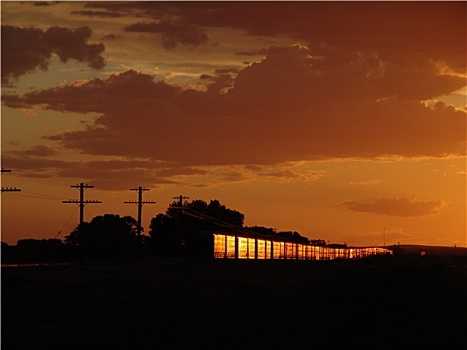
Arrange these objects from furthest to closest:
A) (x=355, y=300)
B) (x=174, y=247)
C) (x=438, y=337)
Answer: (x=174, y=247) → (x=355, y=300) → (x=438, y=337)

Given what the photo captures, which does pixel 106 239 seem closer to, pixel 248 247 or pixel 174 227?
pixel 174 227

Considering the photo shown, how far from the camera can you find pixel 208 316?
4278cm

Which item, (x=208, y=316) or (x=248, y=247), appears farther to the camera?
(x=248, y=247)

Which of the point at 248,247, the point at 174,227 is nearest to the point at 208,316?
the point at 248,247

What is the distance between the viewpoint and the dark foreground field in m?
34.5

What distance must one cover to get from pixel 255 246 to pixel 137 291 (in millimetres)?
95094

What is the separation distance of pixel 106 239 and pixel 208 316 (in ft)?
368

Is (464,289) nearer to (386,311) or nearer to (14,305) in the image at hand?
(386,311)

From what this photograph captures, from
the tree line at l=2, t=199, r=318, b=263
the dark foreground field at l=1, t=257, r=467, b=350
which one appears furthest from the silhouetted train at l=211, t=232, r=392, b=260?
the dark foreground field at l=1, t=257, r=467, b=350

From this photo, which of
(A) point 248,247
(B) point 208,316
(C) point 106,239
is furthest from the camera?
(C) point 106,239

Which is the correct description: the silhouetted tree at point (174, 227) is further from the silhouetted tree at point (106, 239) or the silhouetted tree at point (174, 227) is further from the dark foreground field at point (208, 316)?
the dark foreground field at point (208, 316)

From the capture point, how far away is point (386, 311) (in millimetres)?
50656

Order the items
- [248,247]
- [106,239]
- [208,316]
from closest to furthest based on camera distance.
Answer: [208,316]
[248,247]
[106,239]

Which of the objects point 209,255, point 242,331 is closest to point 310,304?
point 242,331
